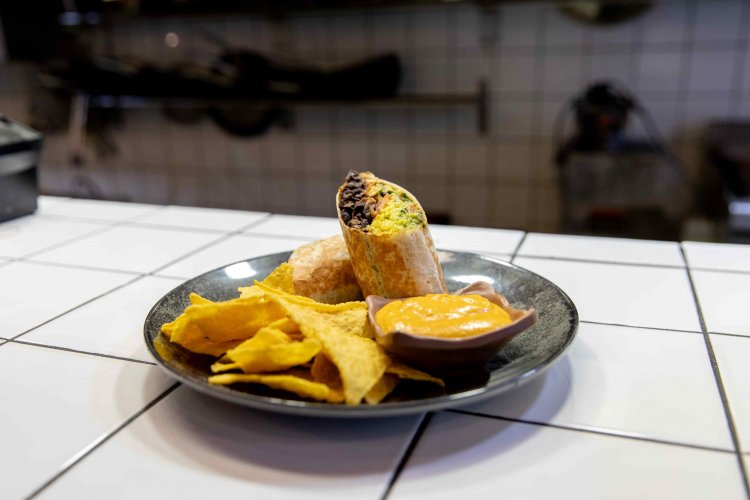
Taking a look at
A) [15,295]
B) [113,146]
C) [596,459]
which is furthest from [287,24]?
[596,459]

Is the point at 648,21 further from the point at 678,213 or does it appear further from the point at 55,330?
the point at 55,330

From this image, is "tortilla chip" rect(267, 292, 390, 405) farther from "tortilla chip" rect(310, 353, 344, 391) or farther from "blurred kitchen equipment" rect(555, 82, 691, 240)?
"blurred kitchen equipment" rect(555, 82, 691, 240)

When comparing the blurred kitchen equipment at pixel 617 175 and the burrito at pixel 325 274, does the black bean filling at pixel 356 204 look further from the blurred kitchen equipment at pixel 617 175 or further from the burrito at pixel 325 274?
the blurred kitchen equipment at pixel 617 175

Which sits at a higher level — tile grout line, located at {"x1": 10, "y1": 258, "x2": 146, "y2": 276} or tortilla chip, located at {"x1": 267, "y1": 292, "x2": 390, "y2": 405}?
tortilla chip, located at {"x1": 267, "y1": 292, "x2": 390, "y2": 405}

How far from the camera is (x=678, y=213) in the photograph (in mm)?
2559

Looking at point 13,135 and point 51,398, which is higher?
point 13,135

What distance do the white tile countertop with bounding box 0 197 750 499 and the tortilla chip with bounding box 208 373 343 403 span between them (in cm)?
4

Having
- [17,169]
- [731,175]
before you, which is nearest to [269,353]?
[17,169]

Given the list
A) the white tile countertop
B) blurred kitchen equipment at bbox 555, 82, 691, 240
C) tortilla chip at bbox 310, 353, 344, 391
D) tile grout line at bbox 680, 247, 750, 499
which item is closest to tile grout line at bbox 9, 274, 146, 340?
the white tile countertop

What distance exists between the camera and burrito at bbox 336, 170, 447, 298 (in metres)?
0.78

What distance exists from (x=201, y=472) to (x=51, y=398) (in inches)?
9.1

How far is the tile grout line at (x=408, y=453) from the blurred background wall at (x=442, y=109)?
2204 mm

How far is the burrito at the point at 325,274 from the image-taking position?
86 cm

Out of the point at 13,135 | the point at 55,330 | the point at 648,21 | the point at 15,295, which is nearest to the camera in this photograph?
the point at 55,330
